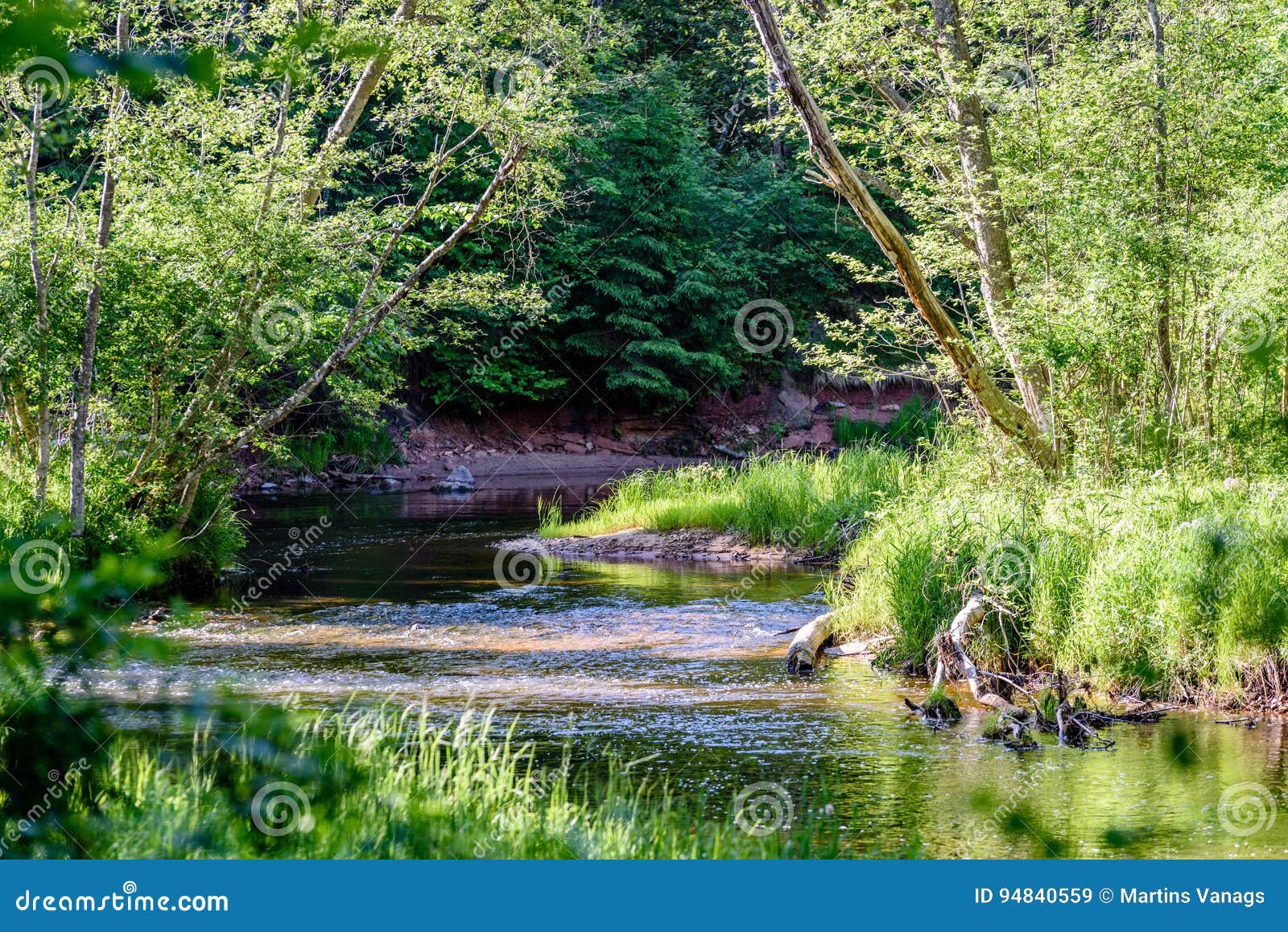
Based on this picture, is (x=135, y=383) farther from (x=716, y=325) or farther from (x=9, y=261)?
(x=716, y=325)

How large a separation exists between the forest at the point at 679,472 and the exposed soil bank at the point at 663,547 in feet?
0.47

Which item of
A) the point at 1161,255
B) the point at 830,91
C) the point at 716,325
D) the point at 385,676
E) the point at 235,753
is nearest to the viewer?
the point at 235,753

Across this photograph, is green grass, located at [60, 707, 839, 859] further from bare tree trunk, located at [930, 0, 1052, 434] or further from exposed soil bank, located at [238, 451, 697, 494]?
exposed soil bank, located at [238, 451, 697, 494]

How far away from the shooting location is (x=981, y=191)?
1305 cm

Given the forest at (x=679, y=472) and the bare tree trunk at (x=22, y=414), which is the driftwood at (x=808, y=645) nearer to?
the forest at (x=679, y=472)

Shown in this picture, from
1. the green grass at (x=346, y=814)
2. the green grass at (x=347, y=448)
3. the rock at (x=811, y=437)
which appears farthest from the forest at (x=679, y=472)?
the rock at (x=811, y=437)

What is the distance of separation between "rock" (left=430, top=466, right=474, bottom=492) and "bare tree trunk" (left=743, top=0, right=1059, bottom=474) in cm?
1553

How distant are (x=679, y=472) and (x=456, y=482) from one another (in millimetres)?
9074

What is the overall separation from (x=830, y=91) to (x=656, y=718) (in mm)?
9821

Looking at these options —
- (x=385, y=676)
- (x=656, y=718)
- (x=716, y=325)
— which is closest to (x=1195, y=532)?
(x=656, y=718)

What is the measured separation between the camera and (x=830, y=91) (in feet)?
48.5

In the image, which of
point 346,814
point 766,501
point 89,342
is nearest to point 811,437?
point 766,501

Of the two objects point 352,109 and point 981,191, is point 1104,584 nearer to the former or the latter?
point 981,191

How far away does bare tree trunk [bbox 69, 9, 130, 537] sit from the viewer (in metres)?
11.0
